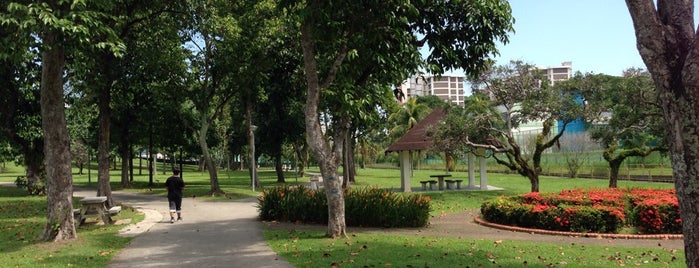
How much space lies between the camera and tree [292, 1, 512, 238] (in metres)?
10.9

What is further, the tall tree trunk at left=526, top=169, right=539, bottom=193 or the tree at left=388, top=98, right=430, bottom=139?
the tree at left=388, top=98, right=430, bottom=139

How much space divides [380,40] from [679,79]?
22.2ft

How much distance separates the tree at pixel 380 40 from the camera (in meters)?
10.9

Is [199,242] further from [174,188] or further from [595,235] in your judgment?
[595,235]

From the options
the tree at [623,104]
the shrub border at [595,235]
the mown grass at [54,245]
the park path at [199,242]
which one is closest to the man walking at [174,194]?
the park path at [199,242]

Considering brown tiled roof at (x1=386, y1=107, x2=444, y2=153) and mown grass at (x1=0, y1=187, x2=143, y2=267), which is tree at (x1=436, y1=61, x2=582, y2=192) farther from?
mown grass at (x1=0, y1=187, x2=143, y2=267)

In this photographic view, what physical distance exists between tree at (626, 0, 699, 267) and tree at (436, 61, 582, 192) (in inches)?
667

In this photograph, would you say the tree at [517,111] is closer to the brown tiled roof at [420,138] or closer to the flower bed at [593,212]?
the brown tiled roof at [420,138]

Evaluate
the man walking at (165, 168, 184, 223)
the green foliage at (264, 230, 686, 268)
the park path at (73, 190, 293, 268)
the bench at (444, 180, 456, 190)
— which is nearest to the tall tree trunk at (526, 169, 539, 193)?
the bench at (444, 180, 456, 190)

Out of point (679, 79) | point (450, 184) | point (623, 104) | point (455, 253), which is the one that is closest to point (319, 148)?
point (455, 253)

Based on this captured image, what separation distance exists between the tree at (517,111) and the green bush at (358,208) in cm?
978

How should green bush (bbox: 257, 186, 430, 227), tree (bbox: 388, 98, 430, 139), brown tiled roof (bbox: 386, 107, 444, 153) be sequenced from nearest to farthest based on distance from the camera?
1. green bush (bbox: 257, 186, 430, 227)
2. brown tiled roof (bbox: 386, 107, 444, 153)
3. tree (bbox: 388, 98, 430, 139)

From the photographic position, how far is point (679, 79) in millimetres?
4879

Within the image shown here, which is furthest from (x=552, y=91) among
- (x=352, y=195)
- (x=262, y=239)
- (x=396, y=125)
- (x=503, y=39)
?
(x=396, y=125)
